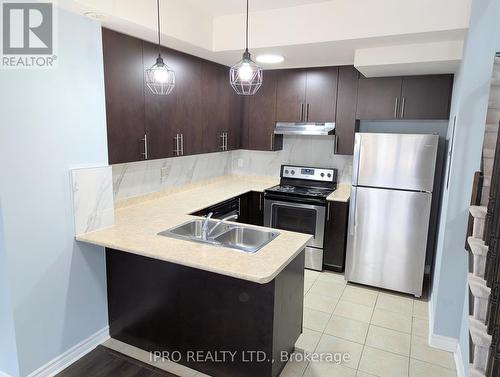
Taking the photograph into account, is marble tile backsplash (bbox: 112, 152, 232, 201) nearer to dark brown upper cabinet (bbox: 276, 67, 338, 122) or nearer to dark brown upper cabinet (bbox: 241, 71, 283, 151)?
dark brown upper cabinet (bbox: 241, 71, 283, 151)

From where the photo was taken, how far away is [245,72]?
6.16 ft

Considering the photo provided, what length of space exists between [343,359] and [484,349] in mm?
1057

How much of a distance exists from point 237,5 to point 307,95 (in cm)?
145

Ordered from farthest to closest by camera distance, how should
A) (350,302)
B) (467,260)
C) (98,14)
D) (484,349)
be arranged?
(350,302)
(467,260)
(98,14)
(484,349)

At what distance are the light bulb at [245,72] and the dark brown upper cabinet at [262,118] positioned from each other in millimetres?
2225

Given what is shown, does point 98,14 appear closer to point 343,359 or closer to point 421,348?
point 343,359

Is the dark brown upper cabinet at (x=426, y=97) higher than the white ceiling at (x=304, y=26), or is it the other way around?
the white ceiling at (x=304, y=26)

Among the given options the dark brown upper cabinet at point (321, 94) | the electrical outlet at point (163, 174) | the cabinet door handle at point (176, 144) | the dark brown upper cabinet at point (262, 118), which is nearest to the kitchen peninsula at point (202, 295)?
the cabinet door handle at point (176, 144)

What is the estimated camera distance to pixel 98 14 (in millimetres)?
2105

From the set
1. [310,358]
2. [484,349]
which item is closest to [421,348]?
[310,358]

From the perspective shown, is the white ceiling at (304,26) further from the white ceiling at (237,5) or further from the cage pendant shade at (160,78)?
the cage pendant shade at (160,78)

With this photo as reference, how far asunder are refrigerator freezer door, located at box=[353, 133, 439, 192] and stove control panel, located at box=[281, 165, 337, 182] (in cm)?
77

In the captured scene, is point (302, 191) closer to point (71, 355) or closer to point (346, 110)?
point (346, 110)

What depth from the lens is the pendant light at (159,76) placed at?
78.6 inches
